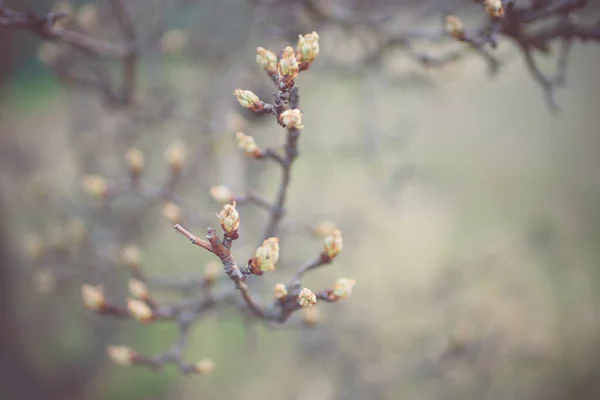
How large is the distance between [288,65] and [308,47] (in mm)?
120

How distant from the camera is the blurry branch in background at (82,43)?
4.91ft

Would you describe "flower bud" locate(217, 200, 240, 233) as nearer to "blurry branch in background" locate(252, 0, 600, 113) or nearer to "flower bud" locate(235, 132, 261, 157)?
"flower bud" locate(235, 132, 261, 157)

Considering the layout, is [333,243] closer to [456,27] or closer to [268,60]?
[268,60]

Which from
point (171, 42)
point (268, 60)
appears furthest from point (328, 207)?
point (268, 60)

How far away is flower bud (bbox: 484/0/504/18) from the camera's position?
126 cm

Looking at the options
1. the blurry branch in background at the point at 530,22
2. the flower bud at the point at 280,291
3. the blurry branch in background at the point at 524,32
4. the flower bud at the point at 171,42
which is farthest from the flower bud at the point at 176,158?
the blurry branch in background at the point at 530,22

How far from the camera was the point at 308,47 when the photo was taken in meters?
1.14

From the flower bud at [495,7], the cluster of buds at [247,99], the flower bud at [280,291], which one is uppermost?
the flower bud at [495,7]

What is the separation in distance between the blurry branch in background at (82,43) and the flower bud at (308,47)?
84cm

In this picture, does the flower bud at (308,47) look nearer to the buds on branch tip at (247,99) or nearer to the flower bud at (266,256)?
the buds on branch tip at (247,99)

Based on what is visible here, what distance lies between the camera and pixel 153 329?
5281 millimetres

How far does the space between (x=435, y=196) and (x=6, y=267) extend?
5113 millimetres

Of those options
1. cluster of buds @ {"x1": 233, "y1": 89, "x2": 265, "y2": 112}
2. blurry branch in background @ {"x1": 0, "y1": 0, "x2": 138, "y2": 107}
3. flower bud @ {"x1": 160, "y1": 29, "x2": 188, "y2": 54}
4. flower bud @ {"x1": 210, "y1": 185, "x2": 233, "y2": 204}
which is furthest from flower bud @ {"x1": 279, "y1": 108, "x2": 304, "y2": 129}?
flower bud @ {"x1": 160, "y1": 29, "x2": 188, "y2": 54}

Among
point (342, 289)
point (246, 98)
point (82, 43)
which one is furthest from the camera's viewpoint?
point (82, 43)
